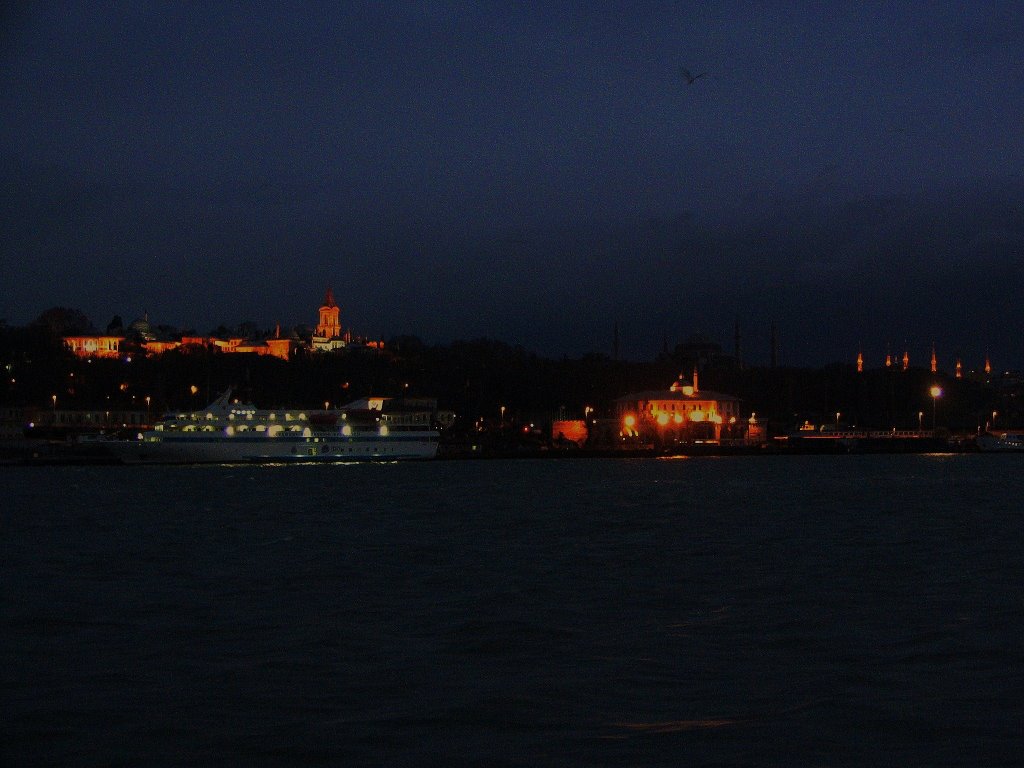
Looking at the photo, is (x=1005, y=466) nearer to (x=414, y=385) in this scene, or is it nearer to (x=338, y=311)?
(x=414, y=385)

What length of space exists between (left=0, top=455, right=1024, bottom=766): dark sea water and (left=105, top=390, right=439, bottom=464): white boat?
117 ft

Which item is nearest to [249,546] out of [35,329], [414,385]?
[414,385]

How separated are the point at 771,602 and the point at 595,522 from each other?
1283 centimetres

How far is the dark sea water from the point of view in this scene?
970 cm

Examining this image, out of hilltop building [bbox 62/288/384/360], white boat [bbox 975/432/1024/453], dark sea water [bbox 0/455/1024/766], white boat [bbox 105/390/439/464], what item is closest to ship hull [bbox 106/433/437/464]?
white boat [bbox 105/390/439/464]

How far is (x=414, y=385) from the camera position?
115 meters

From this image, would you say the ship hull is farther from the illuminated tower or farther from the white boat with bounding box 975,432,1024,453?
the illuminated tower

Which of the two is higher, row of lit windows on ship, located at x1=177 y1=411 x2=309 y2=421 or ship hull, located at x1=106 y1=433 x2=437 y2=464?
row of lit windows on ship, located at x1=177 y1=411 x2=309 y2=421

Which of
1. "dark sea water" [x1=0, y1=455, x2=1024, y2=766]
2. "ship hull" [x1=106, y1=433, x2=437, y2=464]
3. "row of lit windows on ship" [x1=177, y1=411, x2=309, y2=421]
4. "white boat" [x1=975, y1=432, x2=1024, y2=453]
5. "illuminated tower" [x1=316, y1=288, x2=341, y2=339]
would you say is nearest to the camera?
"dark sea water" [x1=0, y1=455, x2=1024, y2=766]

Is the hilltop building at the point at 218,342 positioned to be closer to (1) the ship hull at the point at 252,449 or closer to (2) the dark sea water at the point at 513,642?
(1) the ship hull at the point at 252,449

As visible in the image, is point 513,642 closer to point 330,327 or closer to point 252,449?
point 252,449

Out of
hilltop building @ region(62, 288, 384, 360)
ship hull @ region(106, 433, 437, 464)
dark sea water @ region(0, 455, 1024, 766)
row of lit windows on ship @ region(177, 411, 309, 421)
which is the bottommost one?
dark sea water @ region(0, 455, 1024, 766)

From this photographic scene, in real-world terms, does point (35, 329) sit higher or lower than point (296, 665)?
higher

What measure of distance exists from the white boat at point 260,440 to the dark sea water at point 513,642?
35.7 m
